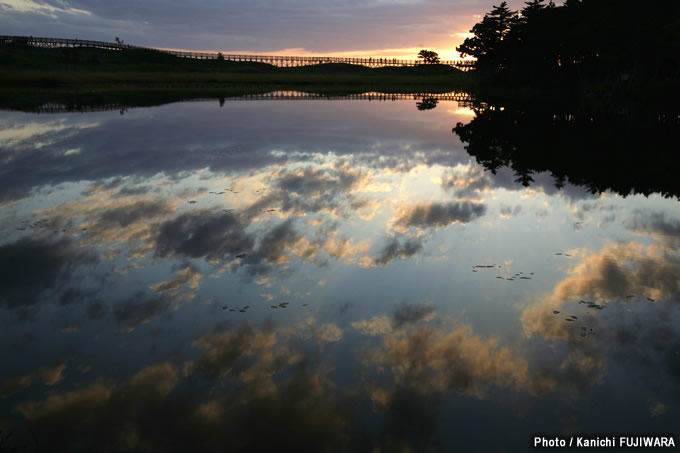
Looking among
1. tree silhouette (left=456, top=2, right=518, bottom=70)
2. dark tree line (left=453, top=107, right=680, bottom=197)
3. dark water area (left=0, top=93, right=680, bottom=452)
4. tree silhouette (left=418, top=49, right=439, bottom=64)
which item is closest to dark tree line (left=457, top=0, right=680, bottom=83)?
tree silhouette (left=456, top=2, right=518, bottom=70)

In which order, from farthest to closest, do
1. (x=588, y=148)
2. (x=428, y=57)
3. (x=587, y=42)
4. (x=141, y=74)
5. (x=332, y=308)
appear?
(x=428, y=57), (x=141, y=74), (x=587, y=42), (x=588, y=148), (x=332, y=308)

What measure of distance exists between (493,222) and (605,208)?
415 centimetres

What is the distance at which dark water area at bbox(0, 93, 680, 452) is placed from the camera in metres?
6.08

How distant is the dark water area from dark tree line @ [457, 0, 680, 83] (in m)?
38.5

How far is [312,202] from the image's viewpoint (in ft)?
50.8

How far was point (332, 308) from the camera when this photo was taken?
8906mm

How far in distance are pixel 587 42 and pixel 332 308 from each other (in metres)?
59.9

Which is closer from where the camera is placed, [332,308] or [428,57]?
[332,308]

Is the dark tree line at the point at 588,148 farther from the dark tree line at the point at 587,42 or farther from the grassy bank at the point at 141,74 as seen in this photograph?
the grassy bank at the point at 141,74

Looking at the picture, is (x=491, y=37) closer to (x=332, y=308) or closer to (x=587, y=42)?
(x=587, y=42)

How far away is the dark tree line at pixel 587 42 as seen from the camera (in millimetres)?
50562

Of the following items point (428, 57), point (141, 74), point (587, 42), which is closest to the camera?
point (587, 42)

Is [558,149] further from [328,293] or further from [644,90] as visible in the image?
[644,90]

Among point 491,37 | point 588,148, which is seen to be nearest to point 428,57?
point 491,37
